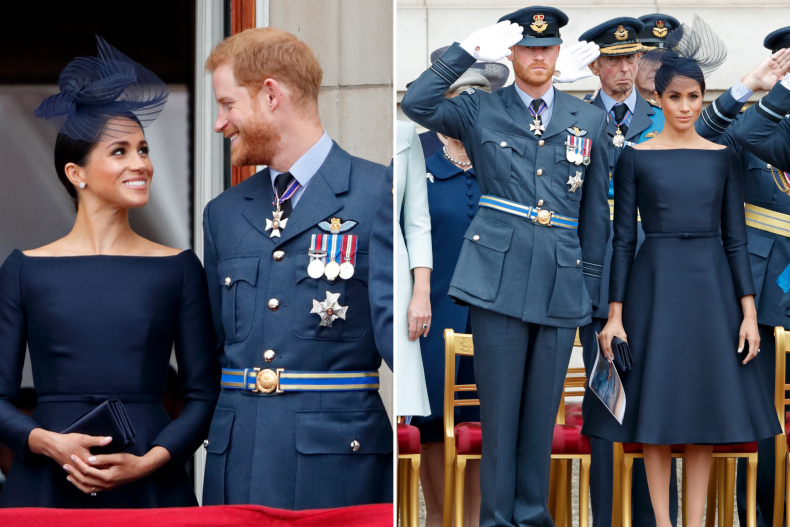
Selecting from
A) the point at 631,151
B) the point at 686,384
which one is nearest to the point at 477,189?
the point at 631,151

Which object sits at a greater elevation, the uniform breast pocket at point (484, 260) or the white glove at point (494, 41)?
the white glove at point (494, 41)

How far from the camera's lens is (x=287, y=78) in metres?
2.67

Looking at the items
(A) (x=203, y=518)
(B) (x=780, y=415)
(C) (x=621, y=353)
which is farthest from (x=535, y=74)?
(A) (x=203, y=518)

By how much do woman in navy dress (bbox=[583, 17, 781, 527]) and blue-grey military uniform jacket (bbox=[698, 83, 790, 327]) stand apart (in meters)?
0.17

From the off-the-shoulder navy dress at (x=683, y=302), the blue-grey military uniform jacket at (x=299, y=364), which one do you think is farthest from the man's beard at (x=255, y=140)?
the off-the-shoulder navy dress at (x=683, y=302)

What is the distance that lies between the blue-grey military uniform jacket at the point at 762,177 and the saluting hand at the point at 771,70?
0.09 meters

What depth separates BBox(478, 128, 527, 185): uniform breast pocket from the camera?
2.99 m

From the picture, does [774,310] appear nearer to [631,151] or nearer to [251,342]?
[631,151]

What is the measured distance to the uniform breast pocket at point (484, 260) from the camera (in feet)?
9.66

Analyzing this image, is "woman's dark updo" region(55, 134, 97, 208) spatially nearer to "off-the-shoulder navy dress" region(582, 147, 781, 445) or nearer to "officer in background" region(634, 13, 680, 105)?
"off-the-shoulder navy dress" region(582, 147, 781, 445)

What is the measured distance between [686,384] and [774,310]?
0.79 meters

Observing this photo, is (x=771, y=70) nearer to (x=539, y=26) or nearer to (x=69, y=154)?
(x=539, y=26)

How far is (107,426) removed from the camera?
249 centimetres

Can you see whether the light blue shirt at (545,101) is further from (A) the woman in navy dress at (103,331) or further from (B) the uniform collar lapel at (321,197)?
(A) the woman in navy dress at (103,331)
